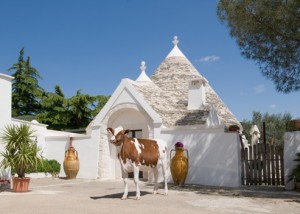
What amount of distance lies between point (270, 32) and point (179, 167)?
6193 millimetres

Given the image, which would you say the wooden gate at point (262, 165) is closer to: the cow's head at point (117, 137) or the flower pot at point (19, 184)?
the cow's head at point (117, 137)

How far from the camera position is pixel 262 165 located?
14.2m

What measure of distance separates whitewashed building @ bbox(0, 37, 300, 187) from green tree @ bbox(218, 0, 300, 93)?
325cm

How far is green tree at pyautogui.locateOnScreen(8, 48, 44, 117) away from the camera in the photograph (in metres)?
36.4

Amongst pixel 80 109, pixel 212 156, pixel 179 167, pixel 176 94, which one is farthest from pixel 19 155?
pixel 80 109

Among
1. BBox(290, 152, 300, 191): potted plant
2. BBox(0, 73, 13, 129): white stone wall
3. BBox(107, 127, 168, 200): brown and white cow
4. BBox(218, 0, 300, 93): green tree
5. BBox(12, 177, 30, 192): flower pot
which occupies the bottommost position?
BBox(12, 177, 30, 192): flower pot

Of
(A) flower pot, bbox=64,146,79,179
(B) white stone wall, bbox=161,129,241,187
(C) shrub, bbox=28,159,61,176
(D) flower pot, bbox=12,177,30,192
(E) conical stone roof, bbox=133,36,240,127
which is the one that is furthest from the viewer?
(C) shrub, bbox=28,159,61,176

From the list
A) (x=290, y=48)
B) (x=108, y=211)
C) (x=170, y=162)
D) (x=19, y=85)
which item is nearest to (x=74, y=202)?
(x=108, y=211)

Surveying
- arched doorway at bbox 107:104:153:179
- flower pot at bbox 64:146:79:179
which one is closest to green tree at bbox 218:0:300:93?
arched doorway at bbox 107:104:153:179

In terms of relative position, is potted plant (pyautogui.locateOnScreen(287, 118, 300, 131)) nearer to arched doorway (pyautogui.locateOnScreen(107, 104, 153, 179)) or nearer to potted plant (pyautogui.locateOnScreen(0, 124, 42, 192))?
arched doorway (pyautogui.locateOnScreen(107, 104, 153, 179))

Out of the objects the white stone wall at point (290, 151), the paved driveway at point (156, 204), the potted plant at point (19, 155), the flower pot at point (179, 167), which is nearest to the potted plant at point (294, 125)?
the white stone wall at point (290, 151)

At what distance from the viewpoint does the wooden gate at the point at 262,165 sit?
45.3ft

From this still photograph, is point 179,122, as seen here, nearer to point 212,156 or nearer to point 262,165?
point 212,156

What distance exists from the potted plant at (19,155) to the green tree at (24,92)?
24757 mm
